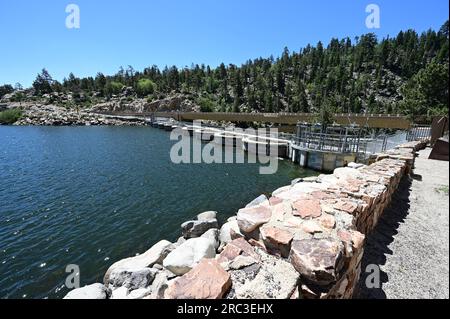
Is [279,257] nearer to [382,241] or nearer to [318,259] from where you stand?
[318,259]

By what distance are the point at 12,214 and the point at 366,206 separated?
13142mm

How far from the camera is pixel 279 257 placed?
314cm

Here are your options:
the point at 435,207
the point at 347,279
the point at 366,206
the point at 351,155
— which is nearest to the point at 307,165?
the point at 351,155

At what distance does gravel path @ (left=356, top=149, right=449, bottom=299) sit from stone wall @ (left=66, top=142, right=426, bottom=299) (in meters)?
0.57

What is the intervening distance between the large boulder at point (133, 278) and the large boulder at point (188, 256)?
0.45 metres

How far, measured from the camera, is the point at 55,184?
45.7ft

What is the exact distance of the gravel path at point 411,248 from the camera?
386 cm

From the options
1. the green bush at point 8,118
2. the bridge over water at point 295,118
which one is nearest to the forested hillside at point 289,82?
the bridge over water at point 295,118

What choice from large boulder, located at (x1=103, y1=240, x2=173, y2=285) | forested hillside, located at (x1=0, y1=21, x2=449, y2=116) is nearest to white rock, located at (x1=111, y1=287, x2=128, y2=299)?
large boulder, located at (x1=103, y1=240, x2=173, y2=285)

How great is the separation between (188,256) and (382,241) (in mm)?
4422

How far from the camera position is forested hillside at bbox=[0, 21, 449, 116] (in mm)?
94375

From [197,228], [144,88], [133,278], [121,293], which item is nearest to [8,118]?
[144,88]

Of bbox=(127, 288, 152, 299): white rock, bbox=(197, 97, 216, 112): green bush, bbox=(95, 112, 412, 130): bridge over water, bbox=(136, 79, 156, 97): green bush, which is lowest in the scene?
bbox=(127, 288, 152, 299): white rock

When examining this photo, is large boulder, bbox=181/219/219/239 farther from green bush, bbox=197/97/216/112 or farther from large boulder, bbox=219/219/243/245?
green bush, bbox=197/97/216/112
